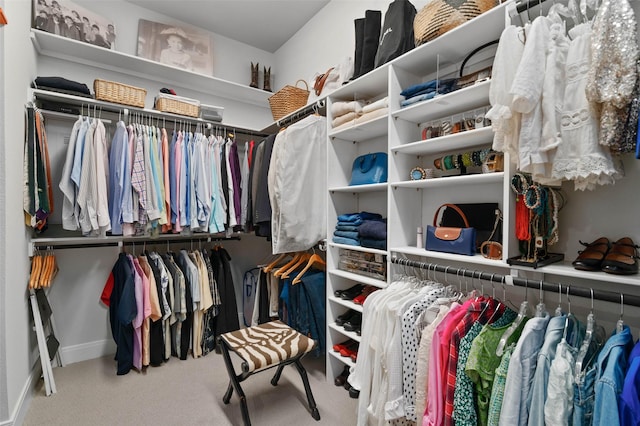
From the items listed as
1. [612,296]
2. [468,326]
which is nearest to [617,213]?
[612,296]

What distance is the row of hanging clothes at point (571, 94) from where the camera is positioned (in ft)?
2.95

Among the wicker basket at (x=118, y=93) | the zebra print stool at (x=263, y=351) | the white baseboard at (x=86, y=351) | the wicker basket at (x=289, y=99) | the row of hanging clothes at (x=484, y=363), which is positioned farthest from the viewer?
the wicker basket at (x=289, y=99)

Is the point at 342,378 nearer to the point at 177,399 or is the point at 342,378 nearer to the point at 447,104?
the point at 177,399

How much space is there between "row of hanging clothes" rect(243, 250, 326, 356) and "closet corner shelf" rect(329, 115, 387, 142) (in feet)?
3.09

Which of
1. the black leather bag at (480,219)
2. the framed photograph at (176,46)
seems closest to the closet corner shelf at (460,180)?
the black leather bag at (480,219)

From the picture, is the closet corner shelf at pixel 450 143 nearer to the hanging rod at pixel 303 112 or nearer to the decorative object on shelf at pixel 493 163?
the decorative object on shelf at pixel 493 163

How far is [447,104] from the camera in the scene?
5.18ft

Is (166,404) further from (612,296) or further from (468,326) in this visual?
(612,296)

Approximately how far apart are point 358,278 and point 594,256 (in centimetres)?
118

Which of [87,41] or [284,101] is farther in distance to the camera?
[284,101]

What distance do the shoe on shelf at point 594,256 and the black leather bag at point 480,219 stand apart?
394mm

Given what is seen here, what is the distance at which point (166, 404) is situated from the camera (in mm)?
1940

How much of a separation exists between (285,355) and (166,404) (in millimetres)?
915

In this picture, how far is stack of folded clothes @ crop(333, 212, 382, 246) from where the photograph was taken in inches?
80.0
